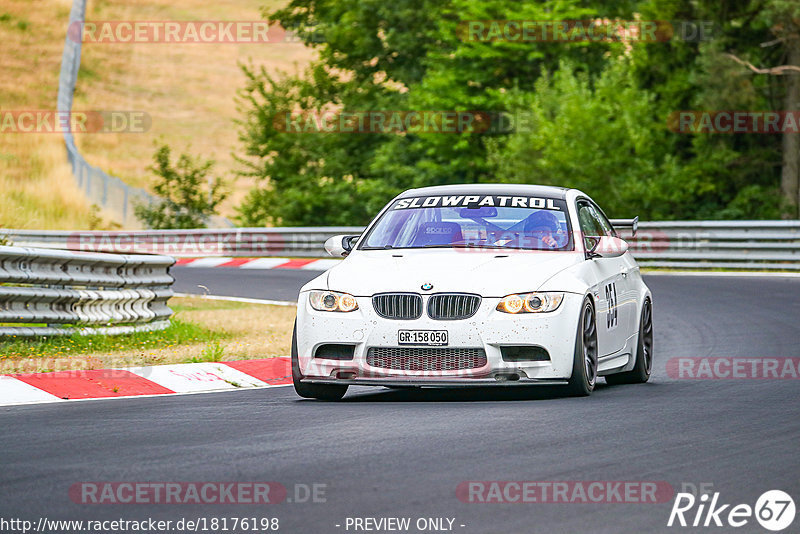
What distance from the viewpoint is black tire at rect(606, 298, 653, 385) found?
1161 cm

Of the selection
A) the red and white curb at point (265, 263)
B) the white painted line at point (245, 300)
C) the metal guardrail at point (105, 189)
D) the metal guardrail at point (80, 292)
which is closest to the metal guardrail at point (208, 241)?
the red and white curb at point (265, 263)

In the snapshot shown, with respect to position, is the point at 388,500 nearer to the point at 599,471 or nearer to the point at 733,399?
the point at 599,471

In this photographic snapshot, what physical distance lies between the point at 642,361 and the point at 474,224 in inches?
76.2


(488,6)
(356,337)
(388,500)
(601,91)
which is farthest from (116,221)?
(388,500)

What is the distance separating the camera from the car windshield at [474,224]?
1074 cm

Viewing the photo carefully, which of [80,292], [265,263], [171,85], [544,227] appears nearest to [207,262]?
[265,263]

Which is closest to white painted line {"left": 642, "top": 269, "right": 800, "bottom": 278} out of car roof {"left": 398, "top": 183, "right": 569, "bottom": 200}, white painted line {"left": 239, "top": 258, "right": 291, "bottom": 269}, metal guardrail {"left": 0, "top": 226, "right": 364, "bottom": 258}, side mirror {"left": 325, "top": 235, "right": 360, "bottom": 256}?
metal guardrail {"left": 0, "top": 226, "right": 364, "bottom": 258}

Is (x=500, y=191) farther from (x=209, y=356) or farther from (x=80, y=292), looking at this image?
(x=80, y=292)

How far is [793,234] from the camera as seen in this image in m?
26.9

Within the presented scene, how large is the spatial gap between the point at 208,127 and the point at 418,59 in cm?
3506

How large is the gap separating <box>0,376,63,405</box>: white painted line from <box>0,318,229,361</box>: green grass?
156 cm

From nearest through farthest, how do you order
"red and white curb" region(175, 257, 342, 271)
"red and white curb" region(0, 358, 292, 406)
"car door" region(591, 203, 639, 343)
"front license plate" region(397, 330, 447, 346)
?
"front license plate" region(397, 330, 447, 346) < "red and white curb" region(0, 358, 292, 406) < "car door" region(591, 203, 639, 343) < "red and white curb" region(175, 257, 342, 271)

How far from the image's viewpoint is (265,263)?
107ft

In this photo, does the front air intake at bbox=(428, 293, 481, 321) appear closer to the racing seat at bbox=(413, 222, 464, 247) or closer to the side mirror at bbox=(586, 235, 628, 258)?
the racing seat at bbox=(413, 222, 464, 247)
